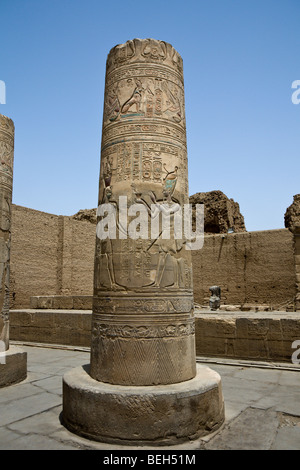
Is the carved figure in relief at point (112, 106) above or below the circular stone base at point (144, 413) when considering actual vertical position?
above

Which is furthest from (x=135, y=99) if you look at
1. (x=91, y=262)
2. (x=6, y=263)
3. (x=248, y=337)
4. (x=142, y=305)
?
(x=91, y=262)

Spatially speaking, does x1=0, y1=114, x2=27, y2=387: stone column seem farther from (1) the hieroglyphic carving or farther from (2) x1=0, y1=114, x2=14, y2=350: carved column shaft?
(1) the hieroglyphic carving

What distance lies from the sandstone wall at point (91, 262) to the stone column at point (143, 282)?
10.9m

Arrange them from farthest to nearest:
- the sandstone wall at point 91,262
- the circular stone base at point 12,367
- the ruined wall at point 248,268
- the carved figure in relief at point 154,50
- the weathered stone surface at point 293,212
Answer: the weathered stone surface at point 293,212, the ruined wall at point 248,268, the sandstone wall at point 91,262, the circular stone base at point 12,367, the carved figure in relief at point 154,50

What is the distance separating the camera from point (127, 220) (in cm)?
325

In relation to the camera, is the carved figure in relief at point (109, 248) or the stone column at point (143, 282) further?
the carved figure in relief at point (109, 248)

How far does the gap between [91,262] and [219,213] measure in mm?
8550

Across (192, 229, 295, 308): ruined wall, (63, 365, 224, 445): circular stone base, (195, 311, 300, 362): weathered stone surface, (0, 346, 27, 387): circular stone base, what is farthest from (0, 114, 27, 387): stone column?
(192, 229, 295, 308): ruined wall

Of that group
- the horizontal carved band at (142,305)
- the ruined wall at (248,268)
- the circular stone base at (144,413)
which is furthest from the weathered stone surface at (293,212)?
the circular stone base at (144,413)

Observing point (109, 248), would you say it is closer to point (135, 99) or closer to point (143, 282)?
point (143, 282)

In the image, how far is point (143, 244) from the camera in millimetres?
3188

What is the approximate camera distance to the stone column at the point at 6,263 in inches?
182

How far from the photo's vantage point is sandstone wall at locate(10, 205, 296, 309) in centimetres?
1373

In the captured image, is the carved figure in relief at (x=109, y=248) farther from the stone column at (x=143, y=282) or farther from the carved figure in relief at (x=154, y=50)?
the carved figure in relief at (x=154, y=50)
